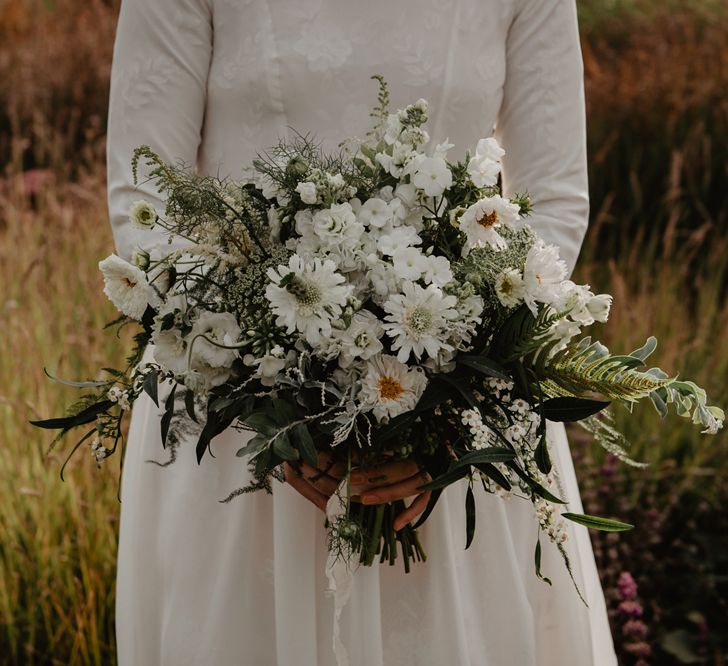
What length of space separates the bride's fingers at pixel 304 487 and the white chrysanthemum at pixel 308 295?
0.37 metres

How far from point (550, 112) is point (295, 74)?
0.56 metres

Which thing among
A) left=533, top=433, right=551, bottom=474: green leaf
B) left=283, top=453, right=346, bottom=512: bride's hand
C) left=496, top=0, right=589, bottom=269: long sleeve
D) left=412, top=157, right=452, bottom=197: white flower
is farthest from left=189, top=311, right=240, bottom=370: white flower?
left=496, top=0, right=589, bottom=269: long sleeve

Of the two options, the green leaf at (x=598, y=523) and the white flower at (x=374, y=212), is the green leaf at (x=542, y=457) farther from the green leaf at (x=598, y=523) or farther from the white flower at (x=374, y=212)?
the white flower at (x=374, y=212)

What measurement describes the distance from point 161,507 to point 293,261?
875 millimetres

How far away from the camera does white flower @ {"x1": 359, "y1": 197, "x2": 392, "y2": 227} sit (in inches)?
56.5

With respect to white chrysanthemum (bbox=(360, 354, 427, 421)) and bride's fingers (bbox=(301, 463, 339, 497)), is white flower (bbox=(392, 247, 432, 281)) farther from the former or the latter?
bride's fingers (bbox=(301, 463, 339, 497))

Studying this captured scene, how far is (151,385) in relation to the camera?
1490mm

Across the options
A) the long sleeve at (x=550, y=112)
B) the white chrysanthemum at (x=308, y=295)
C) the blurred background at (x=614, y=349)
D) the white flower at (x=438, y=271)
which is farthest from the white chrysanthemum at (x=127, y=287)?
the blurred background at (x=614, y=349)

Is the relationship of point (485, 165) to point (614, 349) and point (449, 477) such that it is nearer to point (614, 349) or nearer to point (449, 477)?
point (449, 477)

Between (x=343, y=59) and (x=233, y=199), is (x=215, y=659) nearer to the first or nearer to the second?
(x=233, y=199)

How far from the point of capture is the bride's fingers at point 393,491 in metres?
1.60

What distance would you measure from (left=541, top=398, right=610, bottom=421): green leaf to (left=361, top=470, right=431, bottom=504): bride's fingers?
25 centimetres

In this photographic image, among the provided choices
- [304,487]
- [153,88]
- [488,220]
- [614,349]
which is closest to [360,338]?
[488,220]

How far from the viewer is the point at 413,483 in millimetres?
1608
